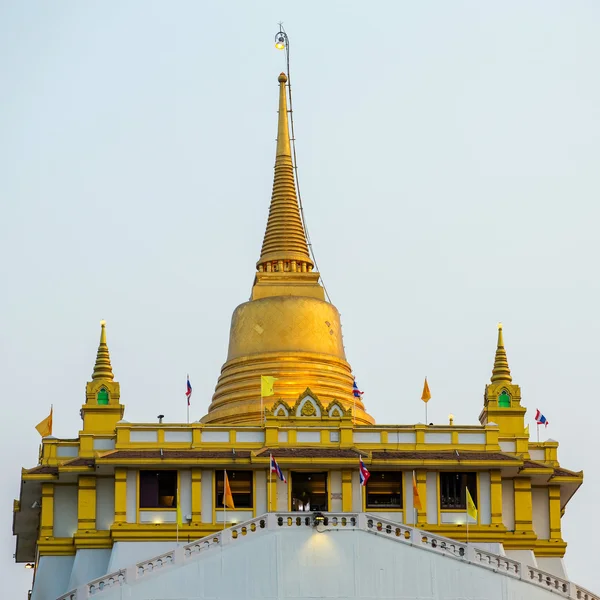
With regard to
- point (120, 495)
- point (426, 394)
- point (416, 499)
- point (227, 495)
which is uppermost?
point (426, 394)

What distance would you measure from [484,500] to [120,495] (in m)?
15.7

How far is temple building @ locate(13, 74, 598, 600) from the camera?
104 m

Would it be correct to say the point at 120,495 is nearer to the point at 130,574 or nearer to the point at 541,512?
the point at 130,574

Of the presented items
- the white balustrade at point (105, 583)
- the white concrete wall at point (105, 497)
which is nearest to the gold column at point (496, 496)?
the white concrete wall at point (105, 497)

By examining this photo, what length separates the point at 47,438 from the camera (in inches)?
4616

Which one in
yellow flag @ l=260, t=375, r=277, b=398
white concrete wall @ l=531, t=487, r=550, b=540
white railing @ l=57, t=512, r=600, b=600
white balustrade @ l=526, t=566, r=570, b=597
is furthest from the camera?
yellow flag @ l=260, t=375, r=277, b=398

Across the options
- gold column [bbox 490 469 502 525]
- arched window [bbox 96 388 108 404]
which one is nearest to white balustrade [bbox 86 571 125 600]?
arched window [bbox 96 388 108 404]

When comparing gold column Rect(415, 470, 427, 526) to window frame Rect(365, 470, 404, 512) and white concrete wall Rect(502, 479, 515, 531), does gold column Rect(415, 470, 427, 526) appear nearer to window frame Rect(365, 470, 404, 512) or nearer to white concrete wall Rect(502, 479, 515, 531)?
Result: window frame Rect(365, 470, 404, 512)

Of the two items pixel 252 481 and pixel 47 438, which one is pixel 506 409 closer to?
pixel 252 481

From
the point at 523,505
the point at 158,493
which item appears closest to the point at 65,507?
the point at 158,493

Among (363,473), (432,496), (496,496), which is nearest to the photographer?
(363,473)

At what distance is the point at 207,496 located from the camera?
11325 cm

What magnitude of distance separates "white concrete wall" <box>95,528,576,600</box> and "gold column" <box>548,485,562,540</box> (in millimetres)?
11973

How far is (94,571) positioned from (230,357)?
1926 centimetres
